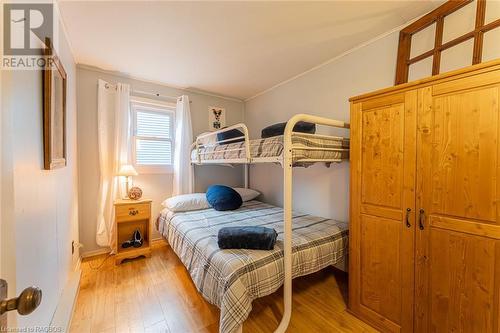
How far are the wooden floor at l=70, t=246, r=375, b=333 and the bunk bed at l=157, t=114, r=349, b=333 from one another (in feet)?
0.92

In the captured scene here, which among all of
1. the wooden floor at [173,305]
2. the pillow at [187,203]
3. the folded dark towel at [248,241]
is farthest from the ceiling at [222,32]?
the wooden floor at [173,305]

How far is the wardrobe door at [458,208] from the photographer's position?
1130mm

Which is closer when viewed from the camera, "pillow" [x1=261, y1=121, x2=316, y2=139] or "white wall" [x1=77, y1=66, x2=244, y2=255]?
"pillow" [x1=261, y1=121, x2=316, y2=139]

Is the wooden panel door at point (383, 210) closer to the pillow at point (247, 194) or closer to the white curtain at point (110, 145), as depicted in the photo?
the pillow at point (247, 194)

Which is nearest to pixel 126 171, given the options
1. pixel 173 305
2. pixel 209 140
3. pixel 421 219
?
pixel 209 140

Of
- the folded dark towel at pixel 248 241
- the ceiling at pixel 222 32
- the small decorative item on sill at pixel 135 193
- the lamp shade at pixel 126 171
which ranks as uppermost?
the ceiling at pixel 222 32

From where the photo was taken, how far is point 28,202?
97 cm

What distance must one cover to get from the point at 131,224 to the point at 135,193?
18.4 inches

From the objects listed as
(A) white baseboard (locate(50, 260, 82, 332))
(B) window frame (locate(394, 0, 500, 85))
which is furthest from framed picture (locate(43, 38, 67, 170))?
(B) window frame (locate(394, 0, 500, 85))

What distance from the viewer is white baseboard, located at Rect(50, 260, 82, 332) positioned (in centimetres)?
143

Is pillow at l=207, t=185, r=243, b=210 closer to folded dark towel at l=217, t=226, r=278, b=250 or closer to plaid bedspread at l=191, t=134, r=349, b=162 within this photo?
plaid bedspread at l=191, t=134, r=349, b=162

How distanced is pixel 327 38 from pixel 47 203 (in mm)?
2679

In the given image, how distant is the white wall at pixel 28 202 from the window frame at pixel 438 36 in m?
2.50

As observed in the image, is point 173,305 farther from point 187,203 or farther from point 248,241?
point 187,203
